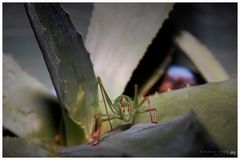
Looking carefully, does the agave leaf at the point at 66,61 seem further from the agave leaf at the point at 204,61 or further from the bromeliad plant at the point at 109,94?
the agave leaf at the point at 204,61

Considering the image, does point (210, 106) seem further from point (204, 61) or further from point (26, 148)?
point (26, 148)

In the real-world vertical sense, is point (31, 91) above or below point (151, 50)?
below

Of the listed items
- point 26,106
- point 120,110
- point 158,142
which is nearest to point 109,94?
point 120,110

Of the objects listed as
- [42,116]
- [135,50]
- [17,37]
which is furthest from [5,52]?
[135,50]

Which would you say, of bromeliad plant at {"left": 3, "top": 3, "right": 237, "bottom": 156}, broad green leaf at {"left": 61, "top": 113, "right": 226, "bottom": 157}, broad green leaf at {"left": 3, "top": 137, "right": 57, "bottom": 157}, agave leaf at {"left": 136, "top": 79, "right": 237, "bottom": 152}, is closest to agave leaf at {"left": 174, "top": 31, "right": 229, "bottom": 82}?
bromeliad plant at {"left": 3, "top": 3, "right": 237, "bottom": 156}

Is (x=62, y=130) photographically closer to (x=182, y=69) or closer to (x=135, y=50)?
(x=135, y=50)
